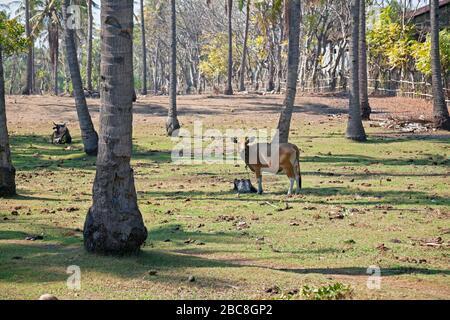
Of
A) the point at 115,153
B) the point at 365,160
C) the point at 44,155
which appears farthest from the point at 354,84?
the point at 115,153

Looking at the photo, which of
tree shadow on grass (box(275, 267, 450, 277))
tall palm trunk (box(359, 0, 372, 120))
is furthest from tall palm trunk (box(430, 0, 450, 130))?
tree shadow on grass (box(275, 267, 450, 277))

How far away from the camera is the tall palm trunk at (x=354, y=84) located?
26141 millimetres

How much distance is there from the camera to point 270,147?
16641mm

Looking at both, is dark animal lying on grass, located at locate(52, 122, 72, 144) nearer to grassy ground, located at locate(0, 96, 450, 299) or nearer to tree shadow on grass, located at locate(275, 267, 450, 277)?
grassy ground, located at locate(0, 96, 450, 299)

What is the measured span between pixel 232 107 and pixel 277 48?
2402cm

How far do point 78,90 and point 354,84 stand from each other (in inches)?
401

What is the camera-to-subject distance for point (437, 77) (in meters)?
28.5

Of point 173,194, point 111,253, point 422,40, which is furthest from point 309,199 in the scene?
point 422,40

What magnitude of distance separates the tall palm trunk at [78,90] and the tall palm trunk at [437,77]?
1389 centimetres

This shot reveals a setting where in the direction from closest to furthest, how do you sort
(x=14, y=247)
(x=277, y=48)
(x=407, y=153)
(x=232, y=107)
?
(x=14, y=247) → (x=407, y=153) → (x=232, y=107) → (x=277, y=48)

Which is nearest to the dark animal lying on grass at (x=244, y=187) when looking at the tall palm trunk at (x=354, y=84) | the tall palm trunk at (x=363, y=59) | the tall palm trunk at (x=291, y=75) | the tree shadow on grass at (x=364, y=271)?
the tall palm trunk at (x=291, y=75)

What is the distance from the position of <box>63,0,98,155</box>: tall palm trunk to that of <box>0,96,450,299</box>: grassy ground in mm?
908

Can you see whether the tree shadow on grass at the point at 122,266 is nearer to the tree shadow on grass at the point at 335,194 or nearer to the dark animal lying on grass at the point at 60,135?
the tree shadow on grass at the point at 335,194
